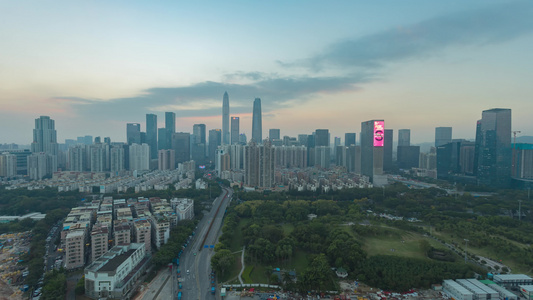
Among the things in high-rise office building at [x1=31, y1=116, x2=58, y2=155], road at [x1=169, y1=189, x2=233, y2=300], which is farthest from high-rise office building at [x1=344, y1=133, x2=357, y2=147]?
high-rise office building at [x1=31, y1=116, x2=58, y2=155]

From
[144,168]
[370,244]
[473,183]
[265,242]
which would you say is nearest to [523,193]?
[473,183]

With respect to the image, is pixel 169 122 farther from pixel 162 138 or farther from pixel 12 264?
pixel 12 264

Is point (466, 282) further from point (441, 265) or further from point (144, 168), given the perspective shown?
point (144, 168)

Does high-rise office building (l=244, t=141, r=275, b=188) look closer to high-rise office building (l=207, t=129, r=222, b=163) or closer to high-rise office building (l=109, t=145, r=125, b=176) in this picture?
high-rise office building (l=109, t=145, r=125, b=176)

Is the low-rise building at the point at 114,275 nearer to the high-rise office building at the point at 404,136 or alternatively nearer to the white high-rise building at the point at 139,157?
the white high-rise building at the point at 139,157

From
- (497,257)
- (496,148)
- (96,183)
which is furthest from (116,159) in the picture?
(496,148)
